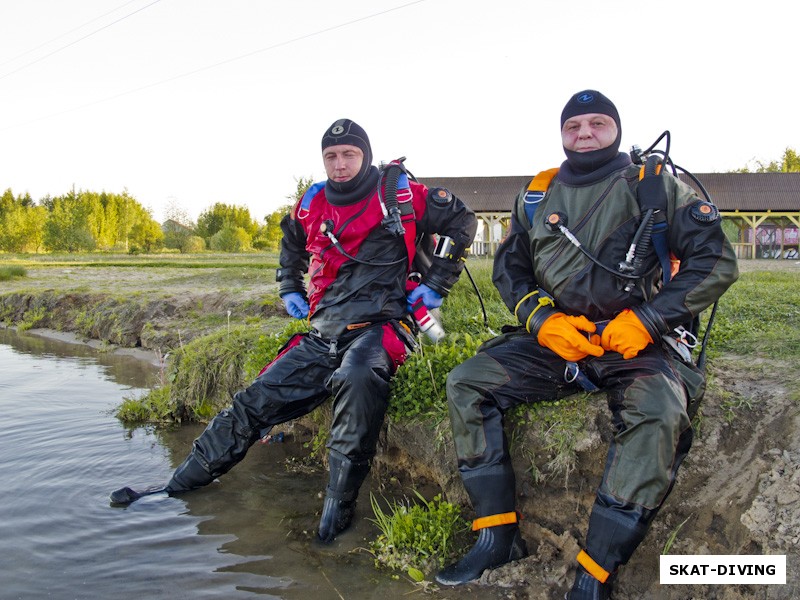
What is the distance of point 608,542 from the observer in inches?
117

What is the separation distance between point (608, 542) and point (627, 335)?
96 centimetres

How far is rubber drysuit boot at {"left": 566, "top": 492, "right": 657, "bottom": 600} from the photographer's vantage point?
2959 mm

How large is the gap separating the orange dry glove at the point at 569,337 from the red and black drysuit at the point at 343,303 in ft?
3.64

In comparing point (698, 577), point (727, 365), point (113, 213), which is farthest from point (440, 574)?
point (113, 213)

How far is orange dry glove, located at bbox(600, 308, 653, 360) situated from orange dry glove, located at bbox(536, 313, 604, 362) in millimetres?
114

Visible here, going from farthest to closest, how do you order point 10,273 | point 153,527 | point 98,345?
1. point 10,273
2. point 98,345
3. point 153,527

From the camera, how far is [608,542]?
296 cm

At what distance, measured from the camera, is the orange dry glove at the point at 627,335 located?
10.8 feet

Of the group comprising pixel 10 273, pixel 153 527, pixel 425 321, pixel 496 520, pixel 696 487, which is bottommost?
pixel 153 527

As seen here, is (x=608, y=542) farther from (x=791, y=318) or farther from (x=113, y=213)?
(x=113, y=213)

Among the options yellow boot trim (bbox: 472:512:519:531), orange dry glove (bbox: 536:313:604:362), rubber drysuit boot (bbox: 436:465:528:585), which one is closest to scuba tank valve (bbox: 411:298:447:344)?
orange dry glove (bbox: 536:313:604:362)

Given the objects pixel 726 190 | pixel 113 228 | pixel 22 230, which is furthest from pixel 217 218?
pixel 726 190

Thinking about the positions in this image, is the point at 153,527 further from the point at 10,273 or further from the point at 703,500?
the point at 10,273

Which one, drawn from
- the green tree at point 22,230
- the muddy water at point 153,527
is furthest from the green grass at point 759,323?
the green tree at point 22,230
